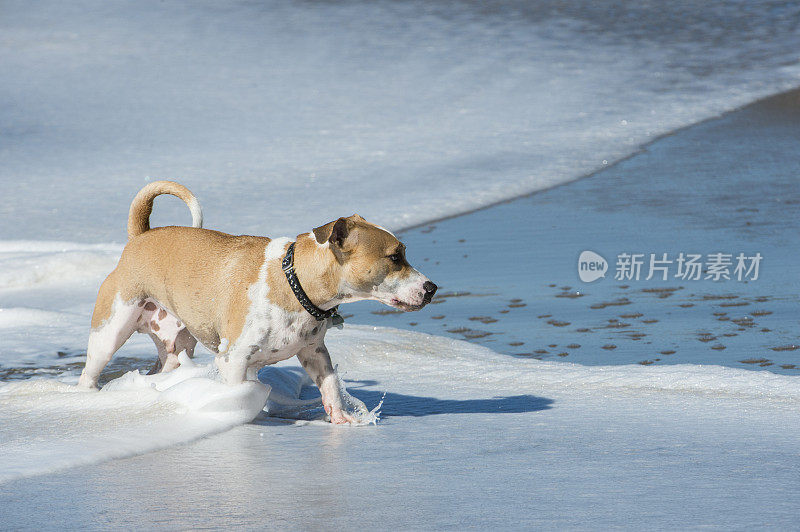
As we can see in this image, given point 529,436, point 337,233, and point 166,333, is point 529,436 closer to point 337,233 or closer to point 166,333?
point 337,233

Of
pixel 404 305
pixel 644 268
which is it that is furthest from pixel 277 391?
pixel 644 268

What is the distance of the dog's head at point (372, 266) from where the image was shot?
148 inches

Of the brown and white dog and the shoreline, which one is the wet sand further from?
the brown and white dog

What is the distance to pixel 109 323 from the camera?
4.35 meters

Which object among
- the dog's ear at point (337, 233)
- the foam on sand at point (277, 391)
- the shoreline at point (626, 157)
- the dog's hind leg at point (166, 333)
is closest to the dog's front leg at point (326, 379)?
the foam on sand at point (277, 391)

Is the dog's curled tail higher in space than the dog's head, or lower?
higher

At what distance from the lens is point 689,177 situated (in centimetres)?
934

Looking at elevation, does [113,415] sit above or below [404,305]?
below

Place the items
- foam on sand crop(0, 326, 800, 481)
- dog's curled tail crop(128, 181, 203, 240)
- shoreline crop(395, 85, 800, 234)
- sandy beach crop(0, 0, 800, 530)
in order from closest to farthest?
sandy beach crop(0, 0, 800, 530)
foam on sand crop(0, 326, 800, 481)
dog's curled tail crop(128, 181, 203, 240)
shoreline crop(395, 85, 800, 234)

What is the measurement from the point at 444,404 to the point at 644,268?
2.70 meters

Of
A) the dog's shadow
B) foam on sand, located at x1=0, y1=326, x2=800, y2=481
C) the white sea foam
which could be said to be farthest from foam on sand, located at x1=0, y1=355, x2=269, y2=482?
the white sea foam

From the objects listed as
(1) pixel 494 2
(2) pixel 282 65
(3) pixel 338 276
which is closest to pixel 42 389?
(3) pixel 338 276

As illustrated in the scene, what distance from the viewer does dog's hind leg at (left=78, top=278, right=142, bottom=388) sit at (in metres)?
4.34

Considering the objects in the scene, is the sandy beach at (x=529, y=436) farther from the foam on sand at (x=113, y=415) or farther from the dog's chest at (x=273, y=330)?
the dog's chest at (x=273, y=330)
